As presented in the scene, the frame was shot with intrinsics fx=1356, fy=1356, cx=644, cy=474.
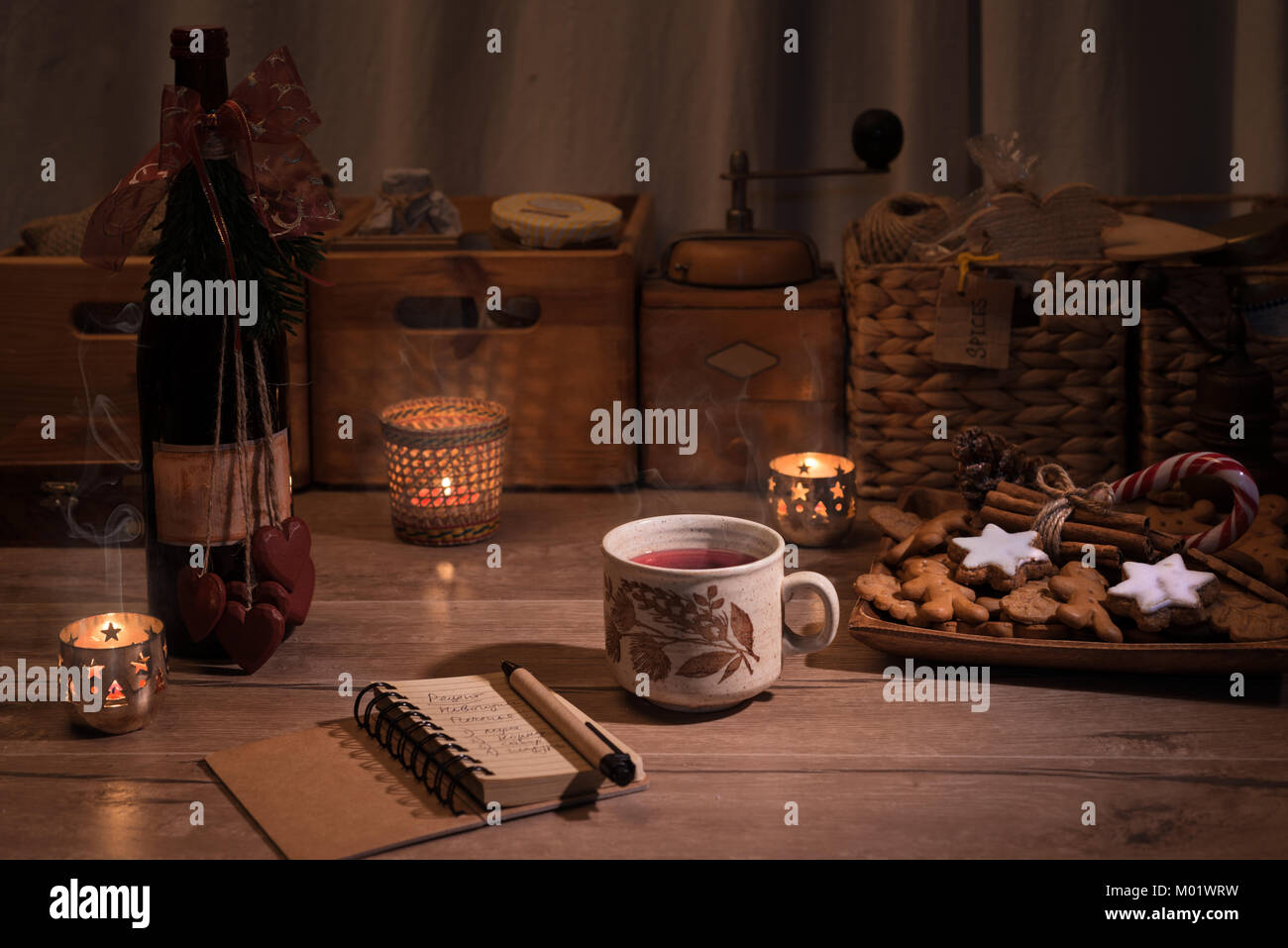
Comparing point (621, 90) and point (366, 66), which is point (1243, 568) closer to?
point (621, 90)

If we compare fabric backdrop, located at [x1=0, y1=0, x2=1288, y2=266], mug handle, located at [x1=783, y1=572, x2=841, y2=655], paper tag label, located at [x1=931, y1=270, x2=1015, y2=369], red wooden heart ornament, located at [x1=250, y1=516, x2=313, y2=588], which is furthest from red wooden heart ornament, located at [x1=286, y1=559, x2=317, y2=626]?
fabric backdrop, located at [x1=0, y1=0, x2=1288, y2=266]

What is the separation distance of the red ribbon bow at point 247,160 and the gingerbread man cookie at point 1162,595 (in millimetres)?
578

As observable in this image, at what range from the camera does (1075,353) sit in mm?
1205

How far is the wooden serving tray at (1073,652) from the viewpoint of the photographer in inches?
33.9

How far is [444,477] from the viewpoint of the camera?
1.15 meters

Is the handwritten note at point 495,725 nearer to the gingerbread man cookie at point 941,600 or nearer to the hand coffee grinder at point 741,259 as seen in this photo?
the gingerbread man cookie at point 941,600

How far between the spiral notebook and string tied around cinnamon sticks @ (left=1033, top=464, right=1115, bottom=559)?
1.23 ft

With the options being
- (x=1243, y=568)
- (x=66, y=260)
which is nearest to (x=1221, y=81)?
(x=1243, y=568)

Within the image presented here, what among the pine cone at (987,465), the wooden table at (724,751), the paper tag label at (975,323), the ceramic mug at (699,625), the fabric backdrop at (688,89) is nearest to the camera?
the wooden table at (724,751)

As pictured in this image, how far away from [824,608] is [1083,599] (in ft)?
0.58

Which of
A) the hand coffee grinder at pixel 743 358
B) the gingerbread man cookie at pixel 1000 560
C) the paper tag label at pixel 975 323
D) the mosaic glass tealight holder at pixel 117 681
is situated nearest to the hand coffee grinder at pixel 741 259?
the hand coffee grinder at pixel 743 358

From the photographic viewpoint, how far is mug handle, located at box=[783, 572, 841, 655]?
867 mm
